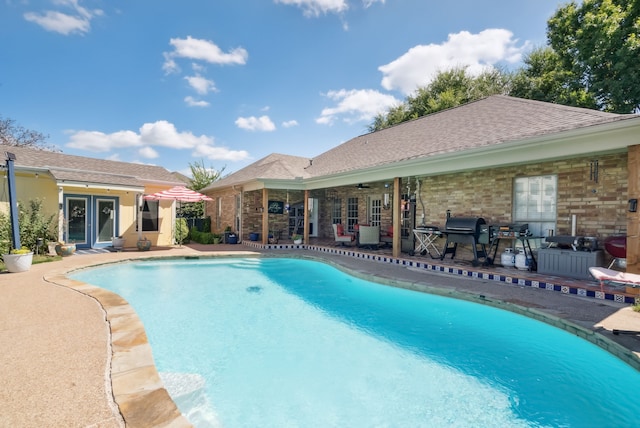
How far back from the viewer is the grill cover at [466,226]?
8211 mm

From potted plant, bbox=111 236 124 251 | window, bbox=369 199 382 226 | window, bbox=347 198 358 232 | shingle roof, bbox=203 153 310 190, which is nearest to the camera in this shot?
potted plant, bbox=111 236 124 251

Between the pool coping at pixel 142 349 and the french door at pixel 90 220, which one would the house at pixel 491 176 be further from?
the french door at pixel 90 220

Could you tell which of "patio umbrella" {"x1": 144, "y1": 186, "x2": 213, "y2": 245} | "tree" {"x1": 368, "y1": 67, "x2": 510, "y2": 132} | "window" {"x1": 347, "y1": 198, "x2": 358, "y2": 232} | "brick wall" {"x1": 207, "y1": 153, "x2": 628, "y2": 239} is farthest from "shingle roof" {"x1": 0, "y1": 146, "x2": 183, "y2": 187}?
"tree" {"x1": 368, "y1": 67, "x2": 510, "y2": 132}

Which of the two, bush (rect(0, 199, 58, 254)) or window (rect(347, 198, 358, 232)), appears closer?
bush (rect(0, 199, 58, 254))

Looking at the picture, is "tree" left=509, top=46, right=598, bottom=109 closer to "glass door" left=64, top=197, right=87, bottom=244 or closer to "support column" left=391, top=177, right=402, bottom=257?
"support column" left=391, top=177, right=402, bottom=257

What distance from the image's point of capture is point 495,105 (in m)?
10.6

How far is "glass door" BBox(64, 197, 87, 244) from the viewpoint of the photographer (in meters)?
12.4

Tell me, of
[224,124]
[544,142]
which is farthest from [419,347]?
[224,124]

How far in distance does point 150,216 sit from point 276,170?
21.8 feet

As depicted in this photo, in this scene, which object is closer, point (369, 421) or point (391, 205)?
point (369, 421)

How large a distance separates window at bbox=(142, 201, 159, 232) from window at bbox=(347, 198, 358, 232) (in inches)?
375

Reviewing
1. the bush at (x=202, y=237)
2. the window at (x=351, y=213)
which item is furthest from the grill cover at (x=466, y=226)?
the bush at (x=202, y=237)

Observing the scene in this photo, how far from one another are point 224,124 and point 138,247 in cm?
954

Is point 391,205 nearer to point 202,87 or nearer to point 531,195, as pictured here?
point 531,195
